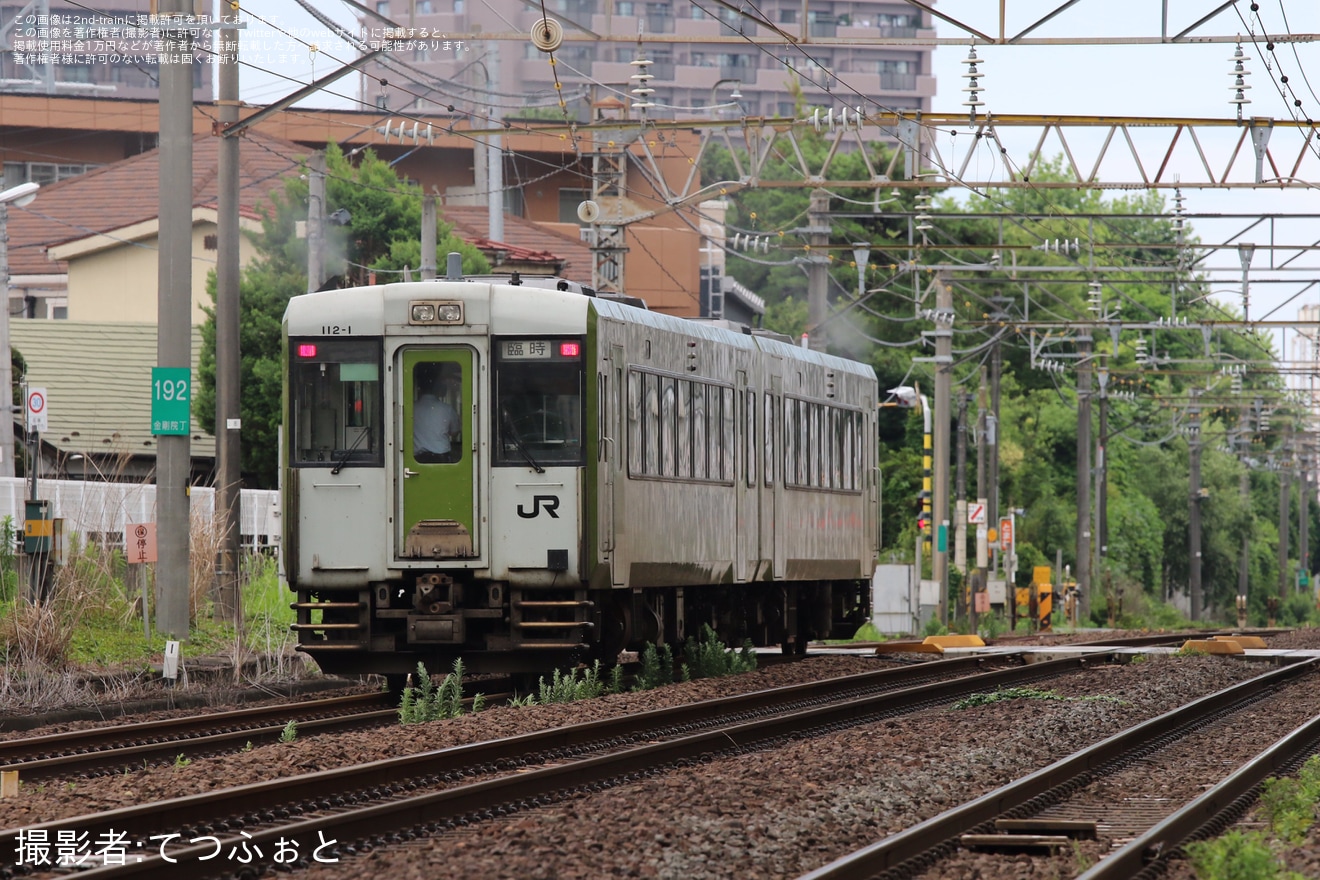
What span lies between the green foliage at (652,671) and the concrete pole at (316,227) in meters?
8.34

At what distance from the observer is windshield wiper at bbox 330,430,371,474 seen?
48.9 ft

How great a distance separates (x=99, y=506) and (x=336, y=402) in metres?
6.25

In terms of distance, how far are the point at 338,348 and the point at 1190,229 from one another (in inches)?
912

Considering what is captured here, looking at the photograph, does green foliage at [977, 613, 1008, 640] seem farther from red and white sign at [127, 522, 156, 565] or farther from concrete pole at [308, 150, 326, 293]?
red and white sign at [127, 522, 156, 565]

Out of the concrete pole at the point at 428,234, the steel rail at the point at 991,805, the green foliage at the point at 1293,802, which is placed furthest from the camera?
the concrete pole at the point at 428,234

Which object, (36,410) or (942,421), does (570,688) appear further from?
(942,421)

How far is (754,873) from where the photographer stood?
299 inches

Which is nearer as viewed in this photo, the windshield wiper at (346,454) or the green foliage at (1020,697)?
the windshield wiper at (346,454)

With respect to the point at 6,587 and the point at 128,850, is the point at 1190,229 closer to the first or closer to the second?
the point at 6,587

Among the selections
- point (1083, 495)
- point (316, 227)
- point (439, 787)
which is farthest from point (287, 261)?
point (439, 787)

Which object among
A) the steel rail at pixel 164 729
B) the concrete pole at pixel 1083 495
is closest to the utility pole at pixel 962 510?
the concrete pole at pixel 1083 495

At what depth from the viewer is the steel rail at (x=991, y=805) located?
7641mm

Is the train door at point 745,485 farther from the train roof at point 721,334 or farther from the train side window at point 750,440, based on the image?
the train roof at point 721,334

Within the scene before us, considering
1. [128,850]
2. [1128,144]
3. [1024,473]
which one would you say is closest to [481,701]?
[128,850]
